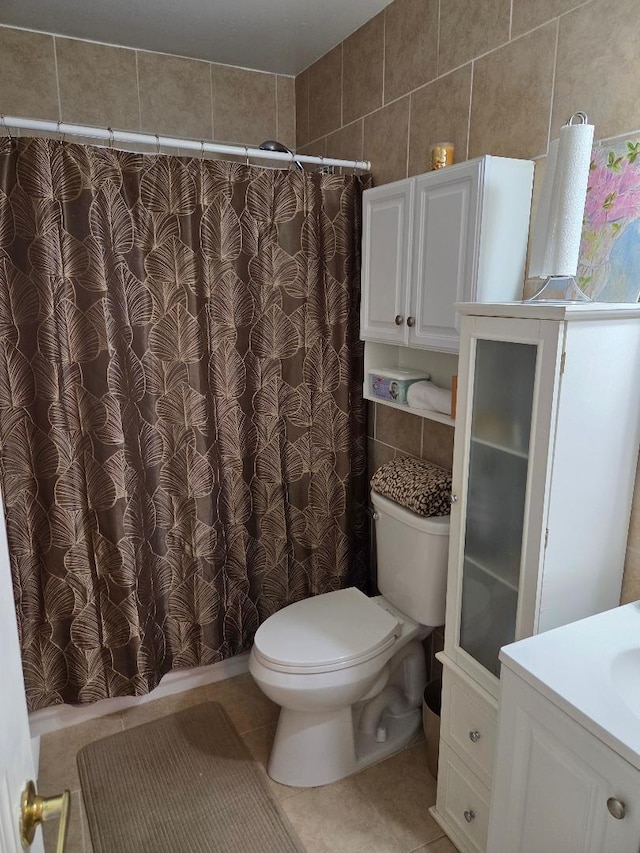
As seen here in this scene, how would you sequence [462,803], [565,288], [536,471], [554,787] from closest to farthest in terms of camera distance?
[554,787], [536,471], [565,288], [462,803]

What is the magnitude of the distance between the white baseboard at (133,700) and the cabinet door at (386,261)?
4.66ft

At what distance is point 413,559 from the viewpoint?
1.95m

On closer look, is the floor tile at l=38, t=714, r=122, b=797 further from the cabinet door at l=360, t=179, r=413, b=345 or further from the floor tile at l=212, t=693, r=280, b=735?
the cabinet door at l=360, t=179, r=413, b=345

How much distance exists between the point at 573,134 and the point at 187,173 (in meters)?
1.18

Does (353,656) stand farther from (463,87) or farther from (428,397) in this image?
(463,87)

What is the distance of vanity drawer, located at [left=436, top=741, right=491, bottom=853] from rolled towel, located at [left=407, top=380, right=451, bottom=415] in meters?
0.98

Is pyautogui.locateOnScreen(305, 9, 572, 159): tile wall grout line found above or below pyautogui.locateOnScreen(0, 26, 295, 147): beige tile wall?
below

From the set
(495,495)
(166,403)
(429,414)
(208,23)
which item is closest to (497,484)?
(495,495)

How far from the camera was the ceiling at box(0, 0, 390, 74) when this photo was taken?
1993mm

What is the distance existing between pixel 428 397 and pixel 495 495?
0.51 meters

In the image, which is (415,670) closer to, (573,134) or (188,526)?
(188,526)

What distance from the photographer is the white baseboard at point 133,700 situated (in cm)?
214

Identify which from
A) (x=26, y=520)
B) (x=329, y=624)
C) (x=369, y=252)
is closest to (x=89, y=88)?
(x=369, y=252)

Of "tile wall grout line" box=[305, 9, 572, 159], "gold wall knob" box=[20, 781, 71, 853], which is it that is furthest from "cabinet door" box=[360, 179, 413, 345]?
"gold wall knob" box=[20, 781, 71, 853]
